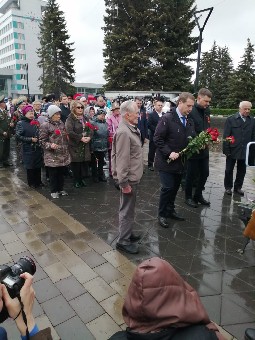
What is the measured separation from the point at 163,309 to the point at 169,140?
3668 mm

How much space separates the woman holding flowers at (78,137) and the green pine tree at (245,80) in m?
28.1

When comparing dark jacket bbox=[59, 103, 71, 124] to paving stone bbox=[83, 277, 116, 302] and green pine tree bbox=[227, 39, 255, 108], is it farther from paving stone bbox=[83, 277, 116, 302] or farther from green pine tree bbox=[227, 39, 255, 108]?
green pine tree bbox=[227, 39, 255, 108]

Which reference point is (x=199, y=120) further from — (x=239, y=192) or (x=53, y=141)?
(x=53, y=141)

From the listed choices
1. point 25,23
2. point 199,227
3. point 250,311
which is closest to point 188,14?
point 199,227

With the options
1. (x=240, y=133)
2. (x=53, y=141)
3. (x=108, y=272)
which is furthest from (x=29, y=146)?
(x=240, y=133)

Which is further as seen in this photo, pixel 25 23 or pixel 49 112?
pixel 25 23

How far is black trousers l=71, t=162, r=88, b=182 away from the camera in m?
7.03

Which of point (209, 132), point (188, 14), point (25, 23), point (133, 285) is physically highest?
point (25, 23)

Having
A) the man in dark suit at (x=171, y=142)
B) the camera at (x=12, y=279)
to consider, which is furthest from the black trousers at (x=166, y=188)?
the camera at (x=12, y=279)

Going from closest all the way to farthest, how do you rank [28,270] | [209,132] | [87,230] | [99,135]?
[28,270] → [87,230] → [209,132] → [99,135]

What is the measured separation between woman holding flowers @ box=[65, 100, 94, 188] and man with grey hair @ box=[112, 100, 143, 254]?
286cm

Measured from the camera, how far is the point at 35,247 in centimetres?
424

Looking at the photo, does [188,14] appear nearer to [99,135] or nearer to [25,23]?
[99,135]

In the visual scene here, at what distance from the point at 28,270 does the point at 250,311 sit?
2.24 meters
